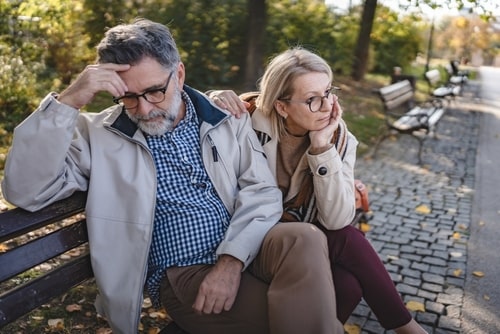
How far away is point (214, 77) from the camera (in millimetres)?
10258

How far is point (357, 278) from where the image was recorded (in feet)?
8.84

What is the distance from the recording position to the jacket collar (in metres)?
2.49

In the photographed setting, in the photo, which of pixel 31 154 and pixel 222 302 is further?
pixel 222 302

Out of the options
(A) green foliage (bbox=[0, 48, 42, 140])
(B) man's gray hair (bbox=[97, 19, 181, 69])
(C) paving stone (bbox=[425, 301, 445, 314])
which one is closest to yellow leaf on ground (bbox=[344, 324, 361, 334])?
(C) paving stone (bbox=[425, 301, 445, 314])

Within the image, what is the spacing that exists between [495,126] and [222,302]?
11.0 meters

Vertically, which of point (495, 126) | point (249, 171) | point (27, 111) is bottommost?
point (495, 126)

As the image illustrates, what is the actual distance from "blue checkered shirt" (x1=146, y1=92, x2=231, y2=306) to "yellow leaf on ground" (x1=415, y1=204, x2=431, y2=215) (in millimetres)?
3625

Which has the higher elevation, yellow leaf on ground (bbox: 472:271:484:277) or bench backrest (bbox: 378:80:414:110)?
bench backrest (bbox: 378:80:414:110)

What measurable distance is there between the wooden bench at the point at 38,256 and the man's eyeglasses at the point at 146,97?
481 millimetres

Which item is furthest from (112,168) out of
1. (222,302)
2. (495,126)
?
(495,126)

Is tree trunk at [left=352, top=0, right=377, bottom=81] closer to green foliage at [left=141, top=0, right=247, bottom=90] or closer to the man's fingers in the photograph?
green foliage at [left=141, top=0, right=247, bottom=90]

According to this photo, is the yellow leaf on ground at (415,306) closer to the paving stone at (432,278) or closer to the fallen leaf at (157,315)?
the paving stone at (432,278)

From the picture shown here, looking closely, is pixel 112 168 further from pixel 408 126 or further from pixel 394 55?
pixel 394 55

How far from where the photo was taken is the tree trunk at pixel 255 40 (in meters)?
9.08
